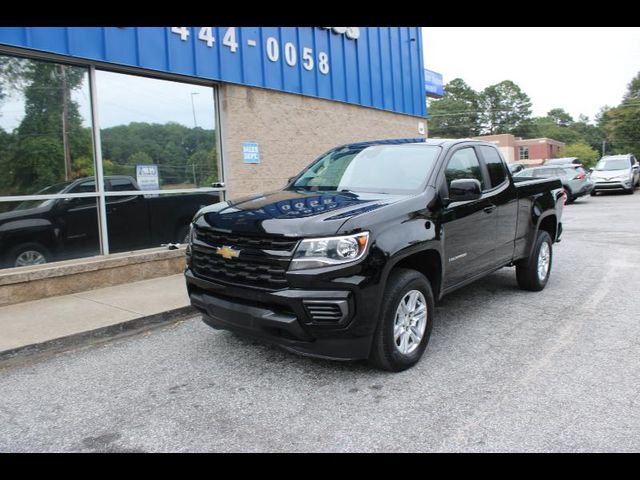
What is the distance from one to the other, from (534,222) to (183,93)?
5636 millimetres

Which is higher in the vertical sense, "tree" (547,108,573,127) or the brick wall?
"tree" (547,108,573,127)

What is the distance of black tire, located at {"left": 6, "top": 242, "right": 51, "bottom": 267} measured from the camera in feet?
21.0

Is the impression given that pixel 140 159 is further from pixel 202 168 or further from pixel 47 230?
pixel 47 230

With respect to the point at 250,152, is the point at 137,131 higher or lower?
higher

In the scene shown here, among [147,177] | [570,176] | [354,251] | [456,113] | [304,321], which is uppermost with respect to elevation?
[456,113]

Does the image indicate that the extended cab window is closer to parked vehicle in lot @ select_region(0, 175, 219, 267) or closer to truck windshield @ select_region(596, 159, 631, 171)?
parked vehicle in lot @ select_region(0, 175, 219, 267)

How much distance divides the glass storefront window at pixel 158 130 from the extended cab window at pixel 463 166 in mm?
4773

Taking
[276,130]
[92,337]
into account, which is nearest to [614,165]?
[276,130]

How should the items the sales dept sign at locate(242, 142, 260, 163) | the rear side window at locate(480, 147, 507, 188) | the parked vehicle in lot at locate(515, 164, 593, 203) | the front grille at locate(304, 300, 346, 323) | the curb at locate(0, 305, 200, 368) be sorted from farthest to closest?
the parked vehicle in lot at locate(515, 164, 593, 203) < the sales dept sign at locate(242, 142, 260, 163) < the rear side window at locate(480, 147, 507, 188) < the curb at locate(0, 305, 200, 368) < the front grille at locate(304, 300, 346, 323)

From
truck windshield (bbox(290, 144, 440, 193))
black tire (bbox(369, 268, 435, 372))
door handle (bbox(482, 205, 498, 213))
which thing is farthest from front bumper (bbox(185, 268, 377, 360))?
door handle (bbox(482, 205, 498, 213))

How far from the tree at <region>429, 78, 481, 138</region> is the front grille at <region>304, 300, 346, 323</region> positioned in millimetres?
91889

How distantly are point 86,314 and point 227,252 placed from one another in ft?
8.50

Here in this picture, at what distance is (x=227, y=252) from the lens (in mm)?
3893
